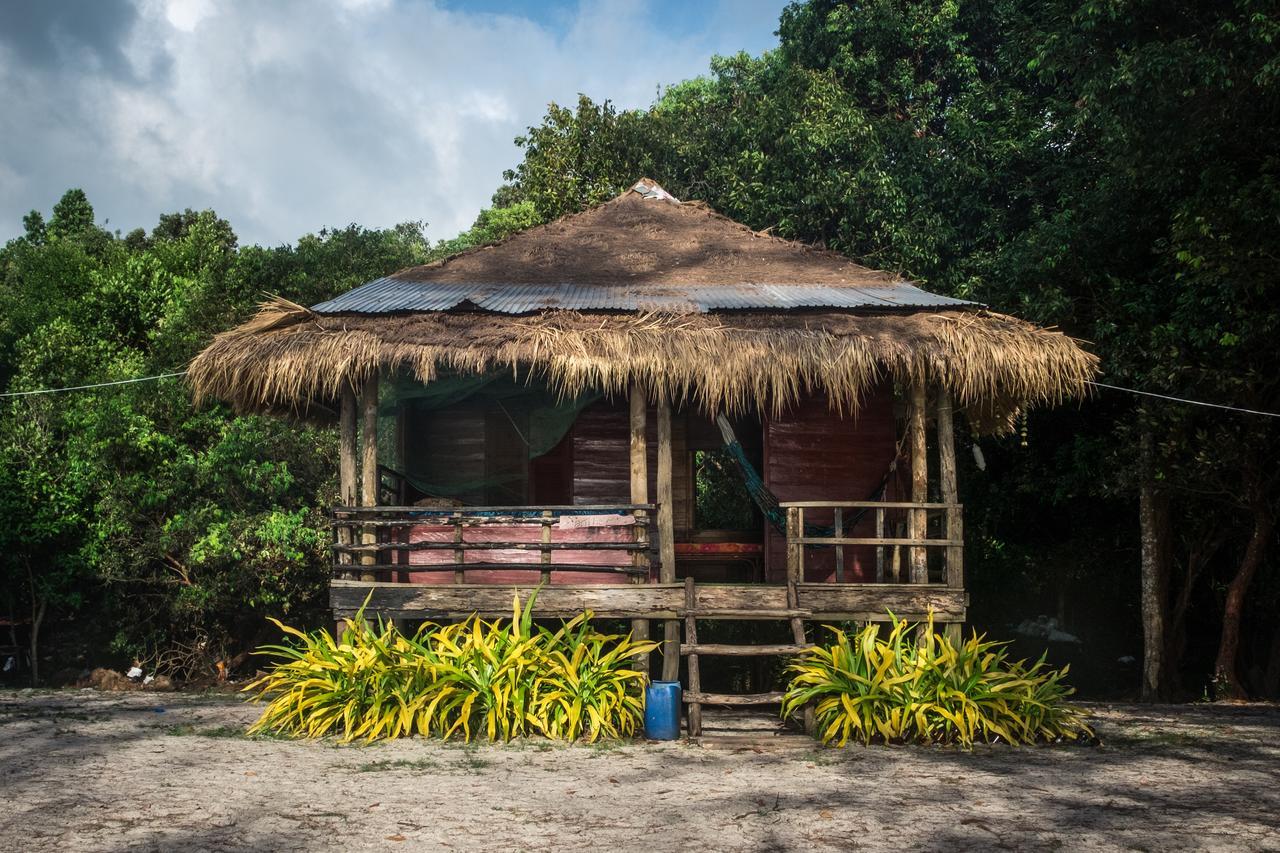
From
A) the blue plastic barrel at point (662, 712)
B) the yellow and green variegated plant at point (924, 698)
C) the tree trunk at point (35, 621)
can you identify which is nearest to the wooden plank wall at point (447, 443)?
the blue plastic barrel at point (662, 712)

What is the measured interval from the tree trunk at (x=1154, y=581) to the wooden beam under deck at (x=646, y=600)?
15.7 ft

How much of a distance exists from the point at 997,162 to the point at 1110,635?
7.26 meters

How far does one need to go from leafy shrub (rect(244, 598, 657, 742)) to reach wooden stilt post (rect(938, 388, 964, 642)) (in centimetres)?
254

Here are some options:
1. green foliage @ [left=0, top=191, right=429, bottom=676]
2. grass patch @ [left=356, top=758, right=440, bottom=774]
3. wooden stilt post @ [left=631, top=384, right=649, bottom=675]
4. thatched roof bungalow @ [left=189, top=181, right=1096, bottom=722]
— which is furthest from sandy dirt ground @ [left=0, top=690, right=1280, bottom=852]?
green foliage @ [left=0, top=191, right=429, bottom=676]

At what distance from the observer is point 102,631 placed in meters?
18.0

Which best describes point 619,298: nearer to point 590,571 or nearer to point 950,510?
point 590,571

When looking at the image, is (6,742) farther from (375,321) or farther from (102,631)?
(102,631)

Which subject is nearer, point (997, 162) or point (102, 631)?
point (997, 162)

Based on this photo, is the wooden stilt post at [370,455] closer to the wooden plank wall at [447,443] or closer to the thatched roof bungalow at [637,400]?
the thatched roof bungalow at [637,400]

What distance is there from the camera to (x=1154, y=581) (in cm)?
1306

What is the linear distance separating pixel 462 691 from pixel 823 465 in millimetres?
4535


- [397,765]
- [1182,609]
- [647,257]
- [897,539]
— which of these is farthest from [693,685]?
[1182,609]

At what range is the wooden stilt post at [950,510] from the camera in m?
8.95

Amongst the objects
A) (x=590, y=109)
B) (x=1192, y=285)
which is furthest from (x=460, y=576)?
(x=590, y=109)
